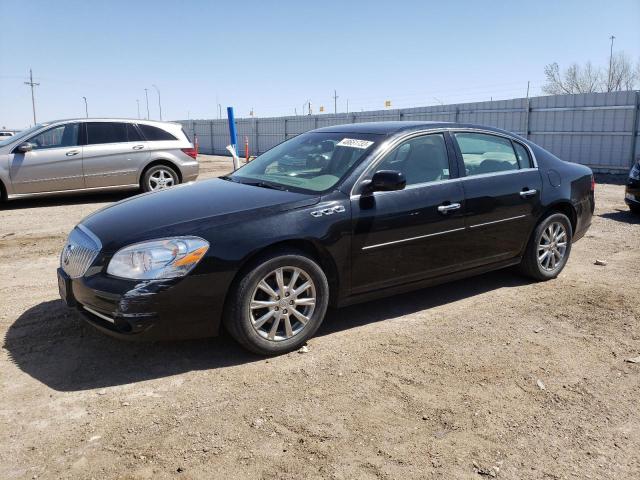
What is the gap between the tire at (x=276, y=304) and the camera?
3.68 meters

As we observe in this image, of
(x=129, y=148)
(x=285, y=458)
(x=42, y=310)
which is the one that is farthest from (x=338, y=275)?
(x=129, y=148)

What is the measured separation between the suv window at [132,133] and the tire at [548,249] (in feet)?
27.3

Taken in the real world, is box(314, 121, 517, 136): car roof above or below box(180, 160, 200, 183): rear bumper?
→ above

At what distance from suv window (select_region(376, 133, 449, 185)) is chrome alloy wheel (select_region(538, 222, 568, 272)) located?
4.81 ft

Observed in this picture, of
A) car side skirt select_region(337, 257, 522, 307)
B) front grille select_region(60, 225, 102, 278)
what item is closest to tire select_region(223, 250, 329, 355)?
car side skirt select_region(337, 257, 522, 307)

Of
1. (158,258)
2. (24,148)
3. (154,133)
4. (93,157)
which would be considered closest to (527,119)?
(154,133)

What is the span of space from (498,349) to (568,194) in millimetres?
2349

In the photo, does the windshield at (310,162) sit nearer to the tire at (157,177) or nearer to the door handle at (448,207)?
the door handle at (448,207)

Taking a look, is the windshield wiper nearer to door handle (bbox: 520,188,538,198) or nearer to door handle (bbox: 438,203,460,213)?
door handle (bbox: 438,203,460,213)

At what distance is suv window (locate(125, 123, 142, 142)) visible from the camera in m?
11.2

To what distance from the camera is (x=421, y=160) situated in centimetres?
475

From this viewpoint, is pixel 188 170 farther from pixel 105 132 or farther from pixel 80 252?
pixel 80 252

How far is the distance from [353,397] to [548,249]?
317 cm

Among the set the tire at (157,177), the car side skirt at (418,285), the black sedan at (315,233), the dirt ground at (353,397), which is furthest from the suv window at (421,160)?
the tire at (157,177)
